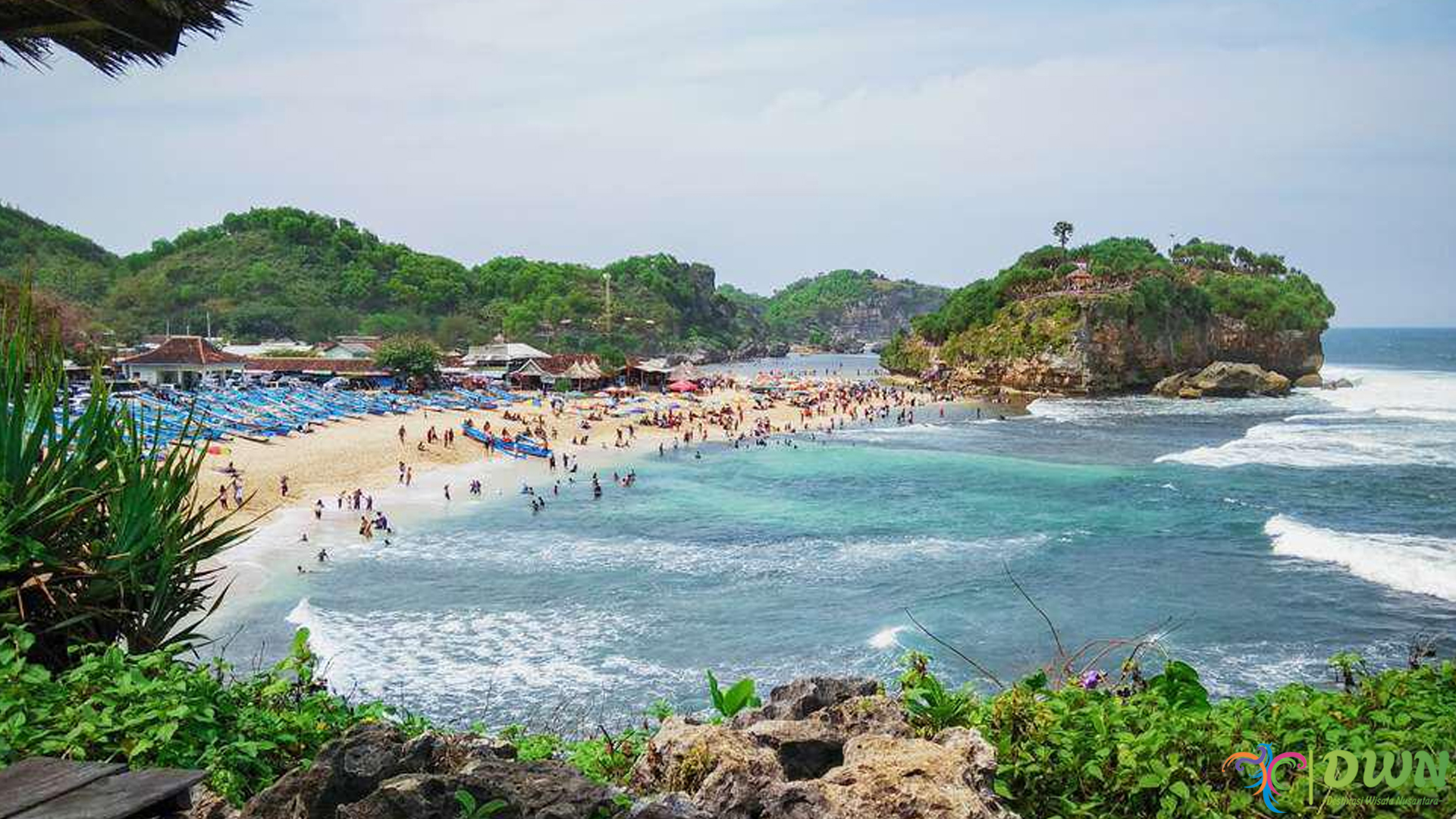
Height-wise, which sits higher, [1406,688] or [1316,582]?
[1406,688]

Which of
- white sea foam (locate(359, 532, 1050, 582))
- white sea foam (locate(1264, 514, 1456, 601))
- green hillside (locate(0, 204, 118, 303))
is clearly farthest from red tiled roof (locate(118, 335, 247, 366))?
white sea foam (locate(1264, 514, 1456, 601))

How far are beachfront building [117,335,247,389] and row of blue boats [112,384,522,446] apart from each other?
11.8ft

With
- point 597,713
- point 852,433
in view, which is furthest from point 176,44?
point 852,433

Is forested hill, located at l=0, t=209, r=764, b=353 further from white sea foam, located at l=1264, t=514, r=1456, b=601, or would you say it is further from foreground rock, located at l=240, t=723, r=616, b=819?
foreground rock, located at l=240, t=723, r=616, b=819

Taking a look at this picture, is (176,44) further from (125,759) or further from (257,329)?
(257,329)

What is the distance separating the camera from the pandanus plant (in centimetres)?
423

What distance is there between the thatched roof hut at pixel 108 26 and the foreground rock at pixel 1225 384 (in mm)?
73714

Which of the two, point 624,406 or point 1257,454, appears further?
point 624,406

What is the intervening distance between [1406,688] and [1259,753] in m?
1.79

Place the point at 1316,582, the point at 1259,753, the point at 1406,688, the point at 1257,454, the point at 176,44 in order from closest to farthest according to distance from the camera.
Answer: the point at 176,44 < the point at 1259,753 < the point at 1406,688 < the point at 1316,582 < the point at 1257,454

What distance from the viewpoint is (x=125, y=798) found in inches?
107

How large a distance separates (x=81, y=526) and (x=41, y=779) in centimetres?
234

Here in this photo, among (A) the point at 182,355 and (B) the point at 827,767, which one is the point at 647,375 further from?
(B) the point at 827,767

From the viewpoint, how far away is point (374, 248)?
392ft
